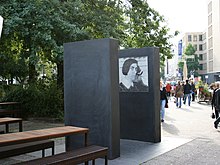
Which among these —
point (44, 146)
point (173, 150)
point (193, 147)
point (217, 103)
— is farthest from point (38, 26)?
point (217, 103)

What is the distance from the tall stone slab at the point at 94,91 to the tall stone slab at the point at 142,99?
1.86m

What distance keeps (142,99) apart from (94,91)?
7.22ft

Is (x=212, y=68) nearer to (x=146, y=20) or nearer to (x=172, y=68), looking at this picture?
(x=172, y=68)

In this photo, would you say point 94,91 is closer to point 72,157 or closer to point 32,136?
point 32,136

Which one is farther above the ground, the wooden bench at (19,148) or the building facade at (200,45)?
the building facade at (200,45)

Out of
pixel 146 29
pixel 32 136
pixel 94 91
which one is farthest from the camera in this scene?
pixel 146 29

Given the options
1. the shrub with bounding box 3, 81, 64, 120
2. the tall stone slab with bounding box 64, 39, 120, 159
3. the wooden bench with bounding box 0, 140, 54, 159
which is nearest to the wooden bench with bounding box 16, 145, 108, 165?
the wooden bench with bounding box 0, 140, 54, 159

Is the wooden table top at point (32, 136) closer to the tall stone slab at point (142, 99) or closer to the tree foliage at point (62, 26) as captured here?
the tall stone slab at point (142, 99)

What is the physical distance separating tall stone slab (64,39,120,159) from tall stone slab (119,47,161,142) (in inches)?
73.2

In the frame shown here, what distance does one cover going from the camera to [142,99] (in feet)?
28.4

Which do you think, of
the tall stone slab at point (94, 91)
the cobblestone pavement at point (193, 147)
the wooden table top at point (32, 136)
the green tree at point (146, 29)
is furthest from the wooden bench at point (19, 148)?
the green tree at point (146, 29)

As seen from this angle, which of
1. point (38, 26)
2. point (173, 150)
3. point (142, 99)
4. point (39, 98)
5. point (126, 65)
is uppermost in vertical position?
point (38, 26)

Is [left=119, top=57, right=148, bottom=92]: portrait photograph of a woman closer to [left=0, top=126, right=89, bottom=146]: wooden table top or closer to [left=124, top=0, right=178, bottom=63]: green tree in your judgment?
[left=0, top=126, right=89, bottom=146]: wooden table top

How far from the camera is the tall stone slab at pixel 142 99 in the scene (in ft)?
27.7
